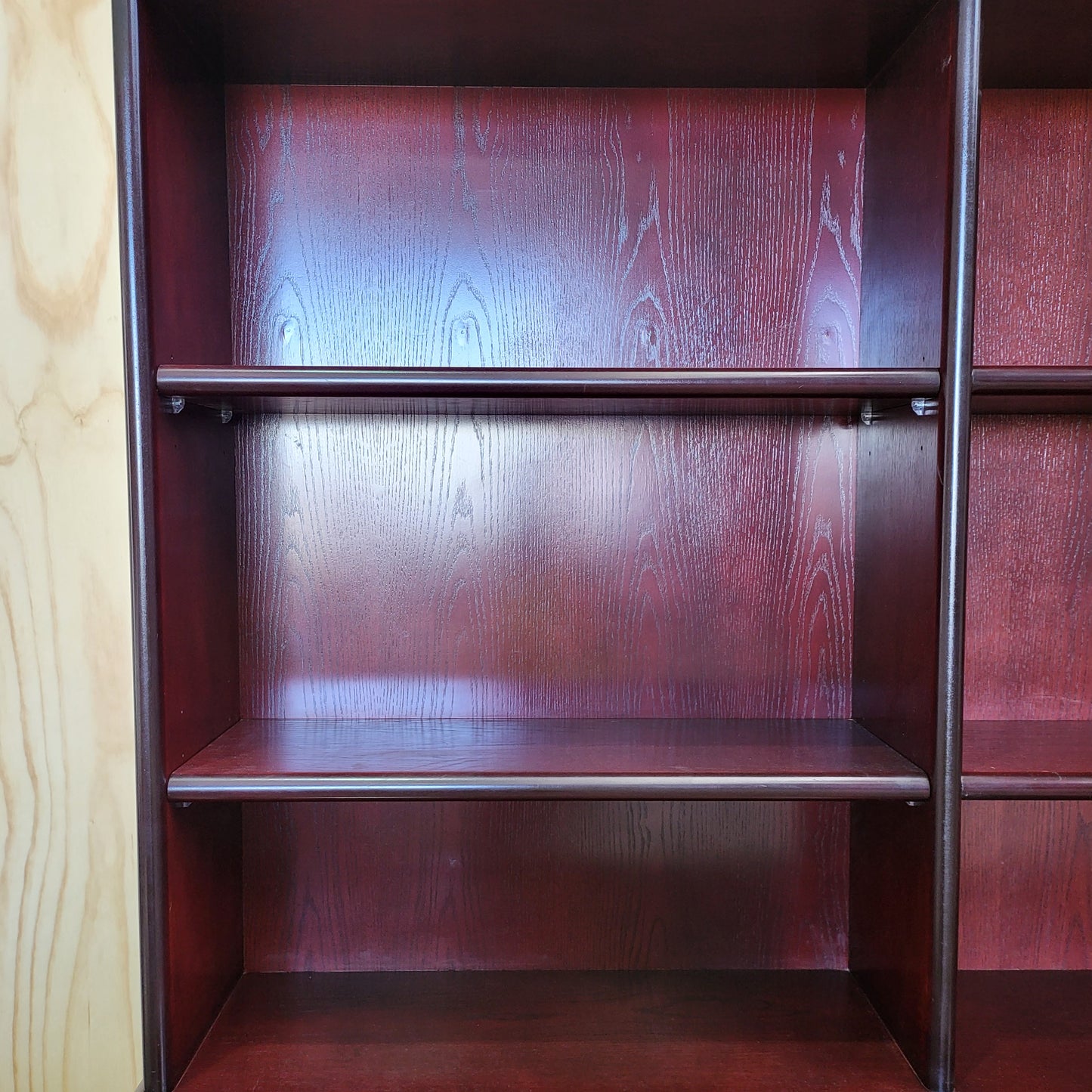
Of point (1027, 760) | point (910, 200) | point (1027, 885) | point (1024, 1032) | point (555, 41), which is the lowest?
point (1024, 1032)

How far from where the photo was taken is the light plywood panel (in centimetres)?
95

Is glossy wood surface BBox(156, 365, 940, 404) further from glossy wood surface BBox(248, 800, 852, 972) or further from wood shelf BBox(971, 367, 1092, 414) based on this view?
glossy wood surface BBox(248, 800, 852, 972)

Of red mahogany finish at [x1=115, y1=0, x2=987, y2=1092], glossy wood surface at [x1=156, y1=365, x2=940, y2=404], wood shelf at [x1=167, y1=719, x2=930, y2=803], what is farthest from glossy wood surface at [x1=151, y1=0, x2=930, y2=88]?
wood shelf at [x1=167, y1=719, x2=930, y2=803]

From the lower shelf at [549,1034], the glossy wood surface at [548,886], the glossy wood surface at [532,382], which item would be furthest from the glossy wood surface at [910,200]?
the lower shelf at [549,1034]

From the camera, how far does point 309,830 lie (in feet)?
4.25

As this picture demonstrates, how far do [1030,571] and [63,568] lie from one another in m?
1.38

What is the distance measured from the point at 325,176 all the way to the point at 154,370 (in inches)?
18.8

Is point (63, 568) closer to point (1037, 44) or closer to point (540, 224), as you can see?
point (540, 224)

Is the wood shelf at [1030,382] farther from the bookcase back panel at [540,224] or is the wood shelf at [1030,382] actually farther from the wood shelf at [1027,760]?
the wood shelf at [1027,760]

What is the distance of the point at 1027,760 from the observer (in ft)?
3.47

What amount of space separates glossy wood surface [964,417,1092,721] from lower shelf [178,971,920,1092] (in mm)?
536

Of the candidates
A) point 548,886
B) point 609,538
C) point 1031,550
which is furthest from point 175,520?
point 1031,550

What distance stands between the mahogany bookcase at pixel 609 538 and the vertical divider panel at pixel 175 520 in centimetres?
1

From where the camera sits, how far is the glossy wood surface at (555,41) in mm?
1025
